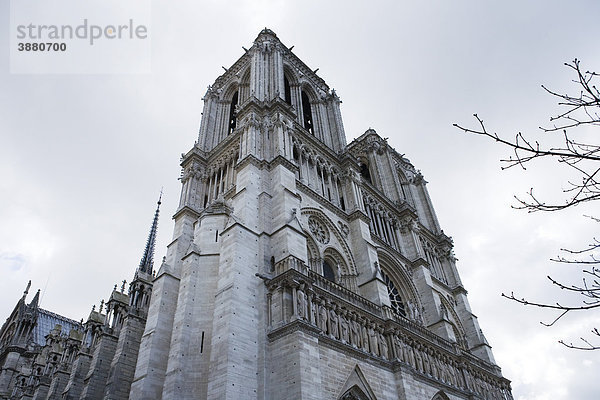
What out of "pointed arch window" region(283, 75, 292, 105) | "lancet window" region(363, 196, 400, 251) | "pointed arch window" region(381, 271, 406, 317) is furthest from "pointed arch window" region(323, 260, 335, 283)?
"pointed arch window" region(283, 75, 292, 105)

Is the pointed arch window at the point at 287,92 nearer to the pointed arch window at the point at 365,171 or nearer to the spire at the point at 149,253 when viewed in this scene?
the pointed arch window at the point at 365,171

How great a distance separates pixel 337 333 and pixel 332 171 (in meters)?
12.7

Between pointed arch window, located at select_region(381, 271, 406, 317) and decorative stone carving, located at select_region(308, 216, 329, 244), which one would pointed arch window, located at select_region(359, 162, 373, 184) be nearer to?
pointed arch window, located at select_region(381, 271, 406, 317)

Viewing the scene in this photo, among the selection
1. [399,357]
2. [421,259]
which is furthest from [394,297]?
[399,357]

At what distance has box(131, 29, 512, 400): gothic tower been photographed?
48.5 ft

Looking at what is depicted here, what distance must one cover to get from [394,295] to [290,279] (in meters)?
12.9

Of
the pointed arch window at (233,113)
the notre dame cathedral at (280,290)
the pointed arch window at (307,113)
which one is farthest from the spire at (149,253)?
the pointed arch window at (307,113)

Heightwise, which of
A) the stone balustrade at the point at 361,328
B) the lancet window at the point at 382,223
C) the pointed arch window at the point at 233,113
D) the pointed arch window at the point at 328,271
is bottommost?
the stone balustrade at the point at 361,328

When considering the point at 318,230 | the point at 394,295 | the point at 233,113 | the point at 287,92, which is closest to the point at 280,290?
the point at 318,230

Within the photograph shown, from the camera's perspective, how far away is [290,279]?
15750 mm

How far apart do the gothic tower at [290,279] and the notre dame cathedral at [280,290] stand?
0.08m

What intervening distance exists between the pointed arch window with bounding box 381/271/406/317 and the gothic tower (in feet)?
0.47

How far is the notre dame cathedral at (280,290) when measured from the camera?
14984mm

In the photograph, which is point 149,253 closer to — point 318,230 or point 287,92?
point 287,92
